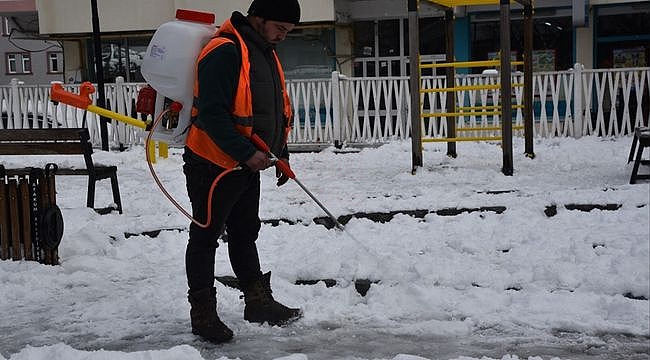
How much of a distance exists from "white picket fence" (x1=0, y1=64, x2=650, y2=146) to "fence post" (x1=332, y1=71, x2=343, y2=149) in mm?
18

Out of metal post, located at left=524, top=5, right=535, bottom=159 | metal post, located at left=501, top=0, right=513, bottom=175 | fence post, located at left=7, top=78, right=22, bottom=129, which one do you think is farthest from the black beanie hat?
fence post, located at left=7, top=78, right=22, bottom=129

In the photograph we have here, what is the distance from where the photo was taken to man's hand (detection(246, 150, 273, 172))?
14.0ft

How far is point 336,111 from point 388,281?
10.2 meters

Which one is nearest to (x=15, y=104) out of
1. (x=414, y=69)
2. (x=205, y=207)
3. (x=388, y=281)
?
(x=414, y=69)

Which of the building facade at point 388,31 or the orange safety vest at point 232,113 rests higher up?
the building facade at point 388,31

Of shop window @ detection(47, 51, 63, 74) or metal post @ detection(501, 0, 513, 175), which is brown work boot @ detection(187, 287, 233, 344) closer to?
metal post @ detection(501, 0, 513, 175)

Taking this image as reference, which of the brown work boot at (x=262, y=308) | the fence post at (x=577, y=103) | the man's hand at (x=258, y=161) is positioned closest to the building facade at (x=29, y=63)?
the fence post at (x=577, y=103)

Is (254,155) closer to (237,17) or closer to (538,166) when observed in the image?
(237,17)

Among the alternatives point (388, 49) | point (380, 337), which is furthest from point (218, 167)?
point (388, 49)

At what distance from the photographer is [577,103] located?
15.1 metres

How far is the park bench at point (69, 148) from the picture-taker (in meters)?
8.27

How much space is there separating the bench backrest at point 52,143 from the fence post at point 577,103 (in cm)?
954

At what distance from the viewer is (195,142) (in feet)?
14.6

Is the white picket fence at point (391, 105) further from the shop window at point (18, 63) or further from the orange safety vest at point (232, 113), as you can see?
the shop window at point (18, 63)
